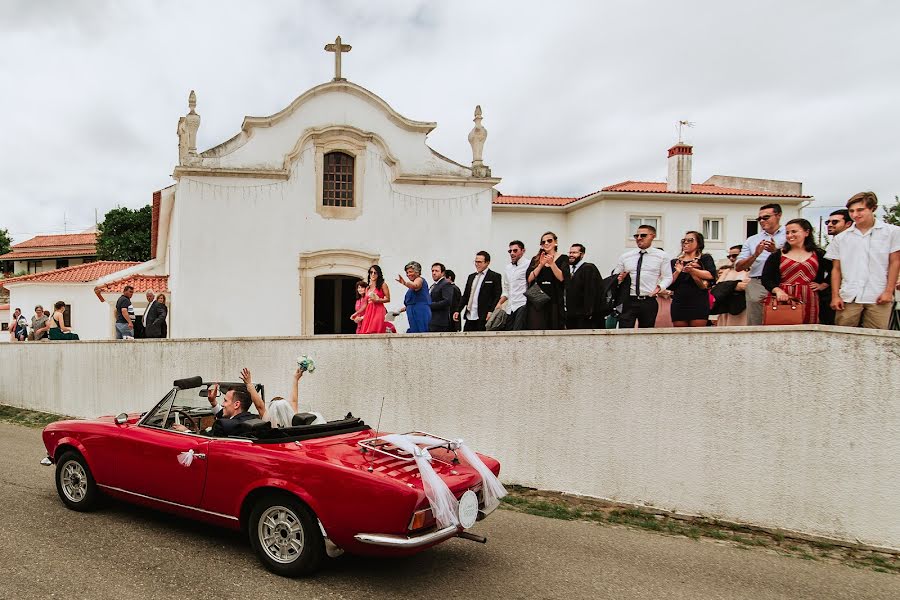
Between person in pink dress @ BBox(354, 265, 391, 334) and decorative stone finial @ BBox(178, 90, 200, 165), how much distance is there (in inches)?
356

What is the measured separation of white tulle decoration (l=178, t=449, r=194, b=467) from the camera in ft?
18.4

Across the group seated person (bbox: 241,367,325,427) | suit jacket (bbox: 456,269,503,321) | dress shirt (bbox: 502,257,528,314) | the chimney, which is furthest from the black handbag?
the chimney

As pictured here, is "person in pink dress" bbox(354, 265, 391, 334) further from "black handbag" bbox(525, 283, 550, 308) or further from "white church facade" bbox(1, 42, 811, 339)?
"white church facade" bbox(1, 42, 811, 339)

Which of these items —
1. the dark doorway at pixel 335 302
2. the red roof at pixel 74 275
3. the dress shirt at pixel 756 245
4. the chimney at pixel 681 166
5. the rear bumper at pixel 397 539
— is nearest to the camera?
the rear bumper at pixel 397 539

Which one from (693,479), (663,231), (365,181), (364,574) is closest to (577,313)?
(693,479)

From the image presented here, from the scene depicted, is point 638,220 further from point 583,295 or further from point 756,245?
point 756,245

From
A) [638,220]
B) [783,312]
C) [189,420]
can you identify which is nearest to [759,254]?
[783,312]

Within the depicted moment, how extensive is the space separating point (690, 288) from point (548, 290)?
179 cm

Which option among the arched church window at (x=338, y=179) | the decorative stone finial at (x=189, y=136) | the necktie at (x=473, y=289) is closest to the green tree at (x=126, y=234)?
the decorative stone finial at (x=189, y=136)

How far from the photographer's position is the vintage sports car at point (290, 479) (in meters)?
4.73

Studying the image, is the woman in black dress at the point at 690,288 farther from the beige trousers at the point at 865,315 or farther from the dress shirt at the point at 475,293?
the dress shirt at the point at 475,293

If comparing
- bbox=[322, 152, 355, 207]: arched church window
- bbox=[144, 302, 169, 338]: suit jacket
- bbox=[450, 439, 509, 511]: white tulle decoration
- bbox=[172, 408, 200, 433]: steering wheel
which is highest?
bbox=[322, 152, 355, 207]: arched church window

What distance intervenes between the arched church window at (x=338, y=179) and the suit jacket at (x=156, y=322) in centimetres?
554

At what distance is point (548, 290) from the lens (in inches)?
350
